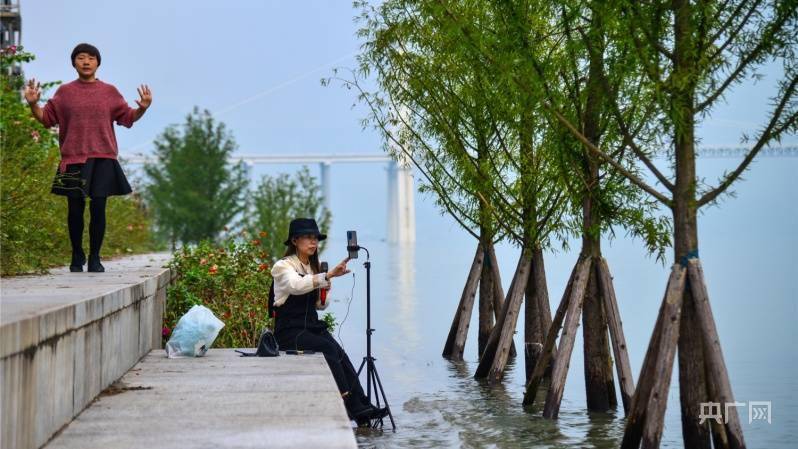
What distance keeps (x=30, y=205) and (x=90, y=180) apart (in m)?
2.34

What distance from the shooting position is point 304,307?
34.1 ft

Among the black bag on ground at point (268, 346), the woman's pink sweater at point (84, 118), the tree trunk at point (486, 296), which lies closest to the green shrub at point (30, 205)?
the woman's pink sweater at point (84, 118)

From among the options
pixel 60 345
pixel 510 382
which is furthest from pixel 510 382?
pixel 60 345

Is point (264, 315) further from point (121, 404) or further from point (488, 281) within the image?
point (121, 404)

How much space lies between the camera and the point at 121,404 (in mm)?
7637

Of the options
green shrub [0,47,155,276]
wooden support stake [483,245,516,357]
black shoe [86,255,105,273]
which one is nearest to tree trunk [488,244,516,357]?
wooden support stake [483,245,516,357]

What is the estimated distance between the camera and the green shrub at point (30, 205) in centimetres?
1181

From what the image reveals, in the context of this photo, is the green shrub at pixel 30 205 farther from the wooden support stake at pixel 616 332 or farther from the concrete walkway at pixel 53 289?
the wooden support stake at pixel 616 332

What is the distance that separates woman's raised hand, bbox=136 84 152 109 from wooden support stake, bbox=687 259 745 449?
4618mm

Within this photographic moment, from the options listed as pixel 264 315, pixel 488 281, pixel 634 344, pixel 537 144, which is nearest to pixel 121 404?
pixel 264 315

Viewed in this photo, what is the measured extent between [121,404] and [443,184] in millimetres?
10404

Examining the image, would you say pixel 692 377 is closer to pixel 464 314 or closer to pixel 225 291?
pixel 225 291

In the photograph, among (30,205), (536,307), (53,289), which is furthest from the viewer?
(536,307)

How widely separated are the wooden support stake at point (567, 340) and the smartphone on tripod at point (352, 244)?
3.38 meters
